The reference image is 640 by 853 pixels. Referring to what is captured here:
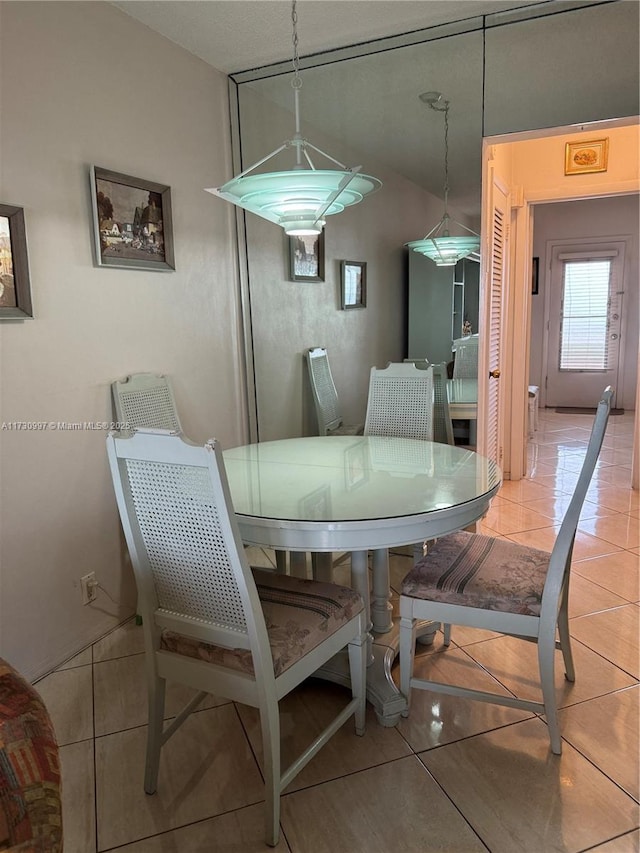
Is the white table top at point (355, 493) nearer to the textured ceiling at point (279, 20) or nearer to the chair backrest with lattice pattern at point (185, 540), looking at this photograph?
the chair backrest with lattice pattern at point (185, 540)

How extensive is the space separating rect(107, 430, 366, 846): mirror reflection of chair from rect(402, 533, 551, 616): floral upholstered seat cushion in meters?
0.30

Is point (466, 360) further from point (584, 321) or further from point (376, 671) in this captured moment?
point (584, 321)

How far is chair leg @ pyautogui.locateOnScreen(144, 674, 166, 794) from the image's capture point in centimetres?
165

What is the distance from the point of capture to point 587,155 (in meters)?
3.84

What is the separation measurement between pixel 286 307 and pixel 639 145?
8.49 ft

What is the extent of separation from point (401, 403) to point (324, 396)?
650 millimetres

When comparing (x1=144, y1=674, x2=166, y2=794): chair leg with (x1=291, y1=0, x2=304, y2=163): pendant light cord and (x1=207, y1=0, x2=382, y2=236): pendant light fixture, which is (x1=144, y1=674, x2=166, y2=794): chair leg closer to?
(x1=207, y1=0, x2=382, y2=236): pendant light fixture

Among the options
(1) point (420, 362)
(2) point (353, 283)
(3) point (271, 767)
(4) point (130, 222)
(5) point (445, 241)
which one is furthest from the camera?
(2) point (353, 283)

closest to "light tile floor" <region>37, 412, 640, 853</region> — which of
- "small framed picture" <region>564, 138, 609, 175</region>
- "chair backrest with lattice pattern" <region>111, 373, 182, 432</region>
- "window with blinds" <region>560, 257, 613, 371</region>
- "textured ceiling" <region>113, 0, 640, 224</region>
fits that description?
"chair backrest with lattice pattern" <region>111, 373, 182, 432</region>

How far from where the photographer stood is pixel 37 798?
88cm

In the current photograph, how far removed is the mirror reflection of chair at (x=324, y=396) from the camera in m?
3.37

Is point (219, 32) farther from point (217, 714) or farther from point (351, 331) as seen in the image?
point (217, 714)

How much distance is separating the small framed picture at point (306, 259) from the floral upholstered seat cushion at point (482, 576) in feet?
6.35

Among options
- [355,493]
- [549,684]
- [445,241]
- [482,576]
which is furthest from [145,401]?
[549,684]
